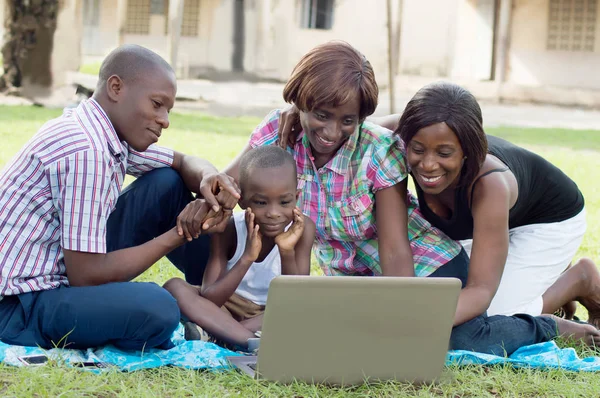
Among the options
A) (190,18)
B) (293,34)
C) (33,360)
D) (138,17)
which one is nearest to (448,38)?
(293,34)

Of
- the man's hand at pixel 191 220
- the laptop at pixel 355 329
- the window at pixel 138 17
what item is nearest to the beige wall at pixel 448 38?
the window at pixel 138 17

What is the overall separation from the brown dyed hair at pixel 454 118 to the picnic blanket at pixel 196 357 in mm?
651

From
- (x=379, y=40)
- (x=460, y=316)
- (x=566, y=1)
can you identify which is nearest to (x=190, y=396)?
(x=460, y=316)

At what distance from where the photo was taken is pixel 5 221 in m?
2.92

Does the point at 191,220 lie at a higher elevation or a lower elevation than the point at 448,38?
lower

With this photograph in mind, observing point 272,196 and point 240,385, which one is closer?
point 240,385

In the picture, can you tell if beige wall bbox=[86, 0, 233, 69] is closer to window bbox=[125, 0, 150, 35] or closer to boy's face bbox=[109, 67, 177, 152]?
window bbox=[125, 0, 150, 35]

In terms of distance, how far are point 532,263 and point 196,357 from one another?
1.48 m

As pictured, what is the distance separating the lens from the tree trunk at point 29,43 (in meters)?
12.8

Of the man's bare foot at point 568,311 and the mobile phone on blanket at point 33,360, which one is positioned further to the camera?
the man's bare foot at point 568,311

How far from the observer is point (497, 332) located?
10.8 ft

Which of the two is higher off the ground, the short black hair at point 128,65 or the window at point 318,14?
the window at point 318,14

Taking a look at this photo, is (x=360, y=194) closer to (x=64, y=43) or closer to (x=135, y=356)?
(x=135, y=356)

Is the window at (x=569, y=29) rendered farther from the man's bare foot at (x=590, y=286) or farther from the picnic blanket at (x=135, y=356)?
the picnic blanket at (x=135, y=356)
